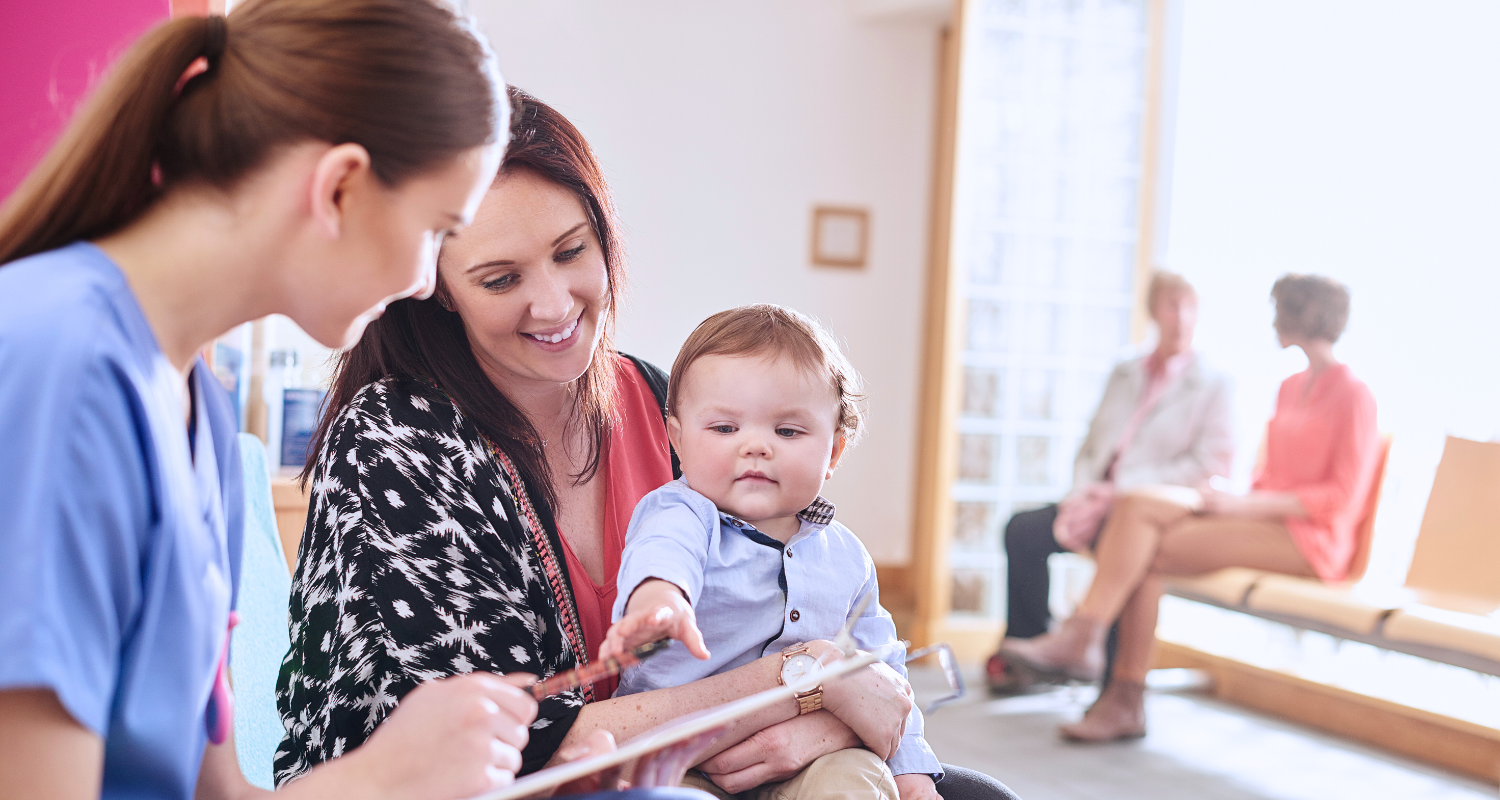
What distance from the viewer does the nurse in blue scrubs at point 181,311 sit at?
0.63 m

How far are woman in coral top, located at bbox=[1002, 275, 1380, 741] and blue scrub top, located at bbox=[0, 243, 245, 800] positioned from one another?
3.49 meters

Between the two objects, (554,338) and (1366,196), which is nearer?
(554,338)

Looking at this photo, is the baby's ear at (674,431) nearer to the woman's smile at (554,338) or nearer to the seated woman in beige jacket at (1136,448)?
the woman's smile at (554,338)

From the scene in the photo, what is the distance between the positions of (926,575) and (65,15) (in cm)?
382

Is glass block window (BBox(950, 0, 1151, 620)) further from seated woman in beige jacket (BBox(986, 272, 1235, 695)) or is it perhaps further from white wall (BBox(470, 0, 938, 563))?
white wall (BBox(470, 0, 938, 563))

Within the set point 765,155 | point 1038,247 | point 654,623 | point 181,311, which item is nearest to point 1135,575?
point 1038,247

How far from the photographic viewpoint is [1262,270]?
4961 mm

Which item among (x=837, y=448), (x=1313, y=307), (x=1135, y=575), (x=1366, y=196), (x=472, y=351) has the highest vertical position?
(x=1366, y=196)

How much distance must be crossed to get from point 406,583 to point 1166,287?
12.0ft

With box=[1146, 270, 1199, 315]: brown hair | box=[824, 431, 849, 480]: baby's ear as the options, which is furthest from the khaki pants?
box=[1146, 270, 1199, 315]: brown hair

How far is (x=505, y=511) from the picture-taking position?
1179mm

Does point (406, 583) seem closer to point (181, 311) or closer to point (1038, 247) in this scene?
point (181, 311)

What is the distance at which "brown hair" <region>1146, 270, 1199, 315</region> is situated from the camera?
13.5ft

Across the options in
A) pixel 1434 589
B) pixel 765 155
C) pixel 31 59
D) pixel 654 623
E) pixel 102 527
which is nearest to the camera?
pixel 102 527
